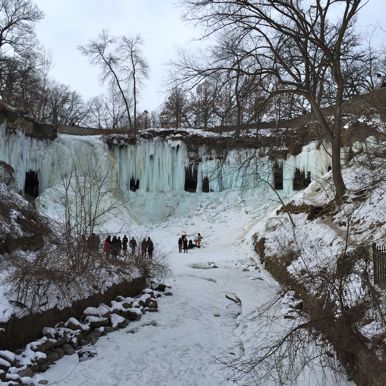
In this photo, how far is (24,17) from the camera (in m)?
30.3

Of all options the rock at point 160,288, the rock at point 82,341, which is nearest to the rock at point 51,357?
the rock at point 82,341

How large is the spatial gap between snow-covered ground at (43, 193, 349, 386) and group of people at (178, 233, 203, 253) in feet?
7.90

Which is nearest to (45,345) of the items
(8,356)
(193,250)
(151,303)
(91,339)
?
(8,356)

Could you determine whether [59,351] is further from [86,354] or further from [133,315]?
[133,315]

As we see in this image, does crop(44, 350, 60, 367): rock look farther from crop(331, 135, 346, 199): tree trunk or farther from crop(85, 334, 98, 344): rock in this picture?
crop(331, 135, 346, 199): tree trunk

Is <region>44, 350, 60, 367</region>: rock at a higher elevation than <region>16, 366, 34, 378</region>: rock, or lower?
lower

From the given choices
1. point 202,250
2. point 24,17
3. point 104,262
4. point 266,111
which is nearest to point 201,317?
point 104,262

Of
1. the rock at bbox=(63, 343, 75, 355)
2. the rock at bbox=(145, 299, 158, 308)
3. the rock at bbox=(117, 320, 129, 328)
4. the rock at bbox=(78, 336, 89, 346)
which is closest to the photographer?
the rock at bbox=(63, 343, 75, 355)

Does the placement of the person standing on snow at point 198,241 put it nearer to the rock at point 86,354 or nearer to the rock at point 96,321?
the rock at point 96,321

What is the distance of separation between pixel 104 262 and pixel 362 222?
6.99 meters

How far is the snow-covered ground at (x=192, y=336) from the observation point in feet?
25.9

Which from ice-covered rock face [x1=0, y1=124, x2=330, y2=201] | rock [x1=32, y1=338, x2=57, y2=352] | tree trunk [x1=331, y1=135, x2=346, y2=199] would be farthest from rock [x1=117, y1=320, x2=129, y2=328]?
ice-covered rock face [x1=0, y1=124, x2=330, y2=201]

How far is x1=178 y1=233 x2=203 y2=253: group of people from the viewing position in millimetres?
24727

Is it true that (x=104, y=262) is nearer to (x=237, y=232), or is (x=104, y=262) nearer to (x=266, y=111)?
(x=266, y=111)
